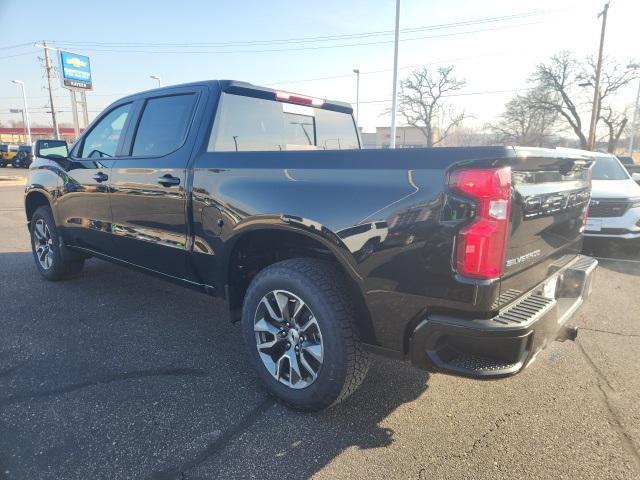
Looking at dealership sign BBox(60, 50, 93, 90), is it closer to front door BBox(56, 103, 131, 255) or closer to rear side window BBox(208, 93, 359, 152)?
front door BBox(56, 103, 131, 255)

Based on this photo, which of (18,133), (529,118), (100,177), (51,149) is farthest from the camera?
(18,133)

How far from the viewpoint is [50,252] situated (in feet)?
16.4

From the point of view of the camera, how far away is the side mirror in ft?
15.3

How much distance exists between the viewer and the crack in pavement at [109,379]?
2711 millimetres

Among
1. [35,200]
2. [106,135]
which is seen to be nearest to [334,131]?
[106,135]

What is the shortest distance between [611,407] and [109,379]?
3.20 m

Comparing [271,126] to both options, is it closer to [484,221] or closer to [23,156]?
[484,221]

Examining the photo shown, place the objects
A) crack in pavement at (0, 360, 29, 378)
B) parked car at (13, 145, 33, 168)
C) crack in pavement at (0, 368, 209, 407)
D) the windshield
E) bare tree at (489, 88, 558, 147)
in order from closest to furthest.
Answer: crack in pavement at (0, 368, 209, 407) → crack in pavement at (0, 360, 29, 378) → the windshield → parked car at (13, 145, 33, 168) → bare tree at (489, 88, 558, 147)

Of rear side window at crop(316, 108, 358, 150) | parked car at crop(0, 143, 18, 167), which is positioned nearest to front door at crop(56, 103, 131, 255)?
rear side window at crop(316, 108, 358, 150)

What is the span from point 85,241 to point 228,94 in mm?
2258

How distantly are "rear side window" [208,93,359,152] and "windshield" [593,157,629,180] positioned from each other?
→ 5636mm

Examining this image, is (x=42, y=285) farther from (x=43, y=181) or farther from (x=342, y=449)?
(x=342, y=449)

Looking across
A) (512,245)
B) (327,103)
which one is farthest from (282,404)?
(327,103)

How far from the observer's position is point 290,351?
8.61 feet
